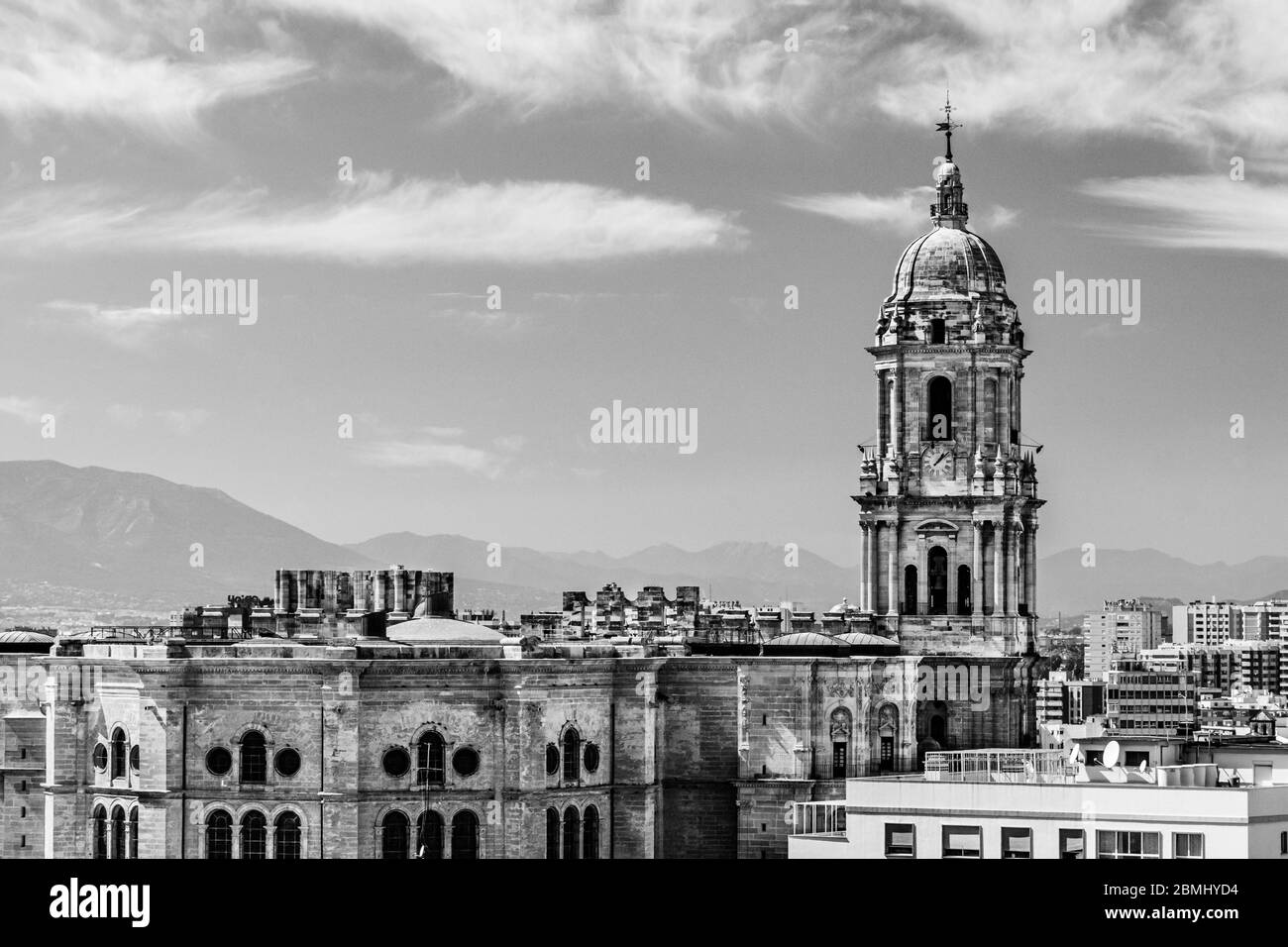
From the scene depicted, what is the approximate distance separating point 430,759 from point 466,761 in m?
1.33

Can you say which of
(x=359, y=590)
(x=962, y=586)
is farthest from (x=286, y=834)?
(x=962, y=586)

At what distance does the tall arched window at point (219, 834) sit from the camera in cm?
9112

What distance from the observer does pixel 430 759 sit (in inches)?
3622

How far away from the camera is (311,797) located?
9069cm

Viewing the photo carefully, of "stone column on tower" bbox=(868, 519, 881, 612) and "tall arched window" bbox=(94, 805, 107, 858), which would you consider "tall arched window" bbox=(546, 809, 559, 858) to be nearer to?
"tall arched window" bbox=(94, 805, 107, 858)

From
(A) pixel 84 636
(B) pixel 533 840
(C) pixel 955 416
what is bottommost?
(B) pixel 533 840

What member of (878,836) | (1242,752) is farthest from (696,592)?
(878,836)

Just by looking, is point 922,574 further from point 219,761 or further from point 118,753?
point 118,753

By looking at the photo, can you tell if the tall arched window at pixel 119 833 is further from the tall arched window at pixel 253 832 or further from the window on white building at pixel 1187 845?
the window on white building at pixel 1187 845

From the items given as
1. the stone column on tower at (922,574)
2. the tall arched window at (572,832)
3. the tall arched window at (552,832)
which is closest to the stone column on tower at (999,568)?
the stone column on tower at (922,574)

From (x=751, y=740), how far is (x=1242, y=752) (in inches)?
831

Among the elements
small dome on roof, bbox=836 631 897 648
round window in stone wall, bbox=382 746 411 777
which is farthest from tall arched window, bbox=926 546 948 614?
round window in stone wall, bbox=382 746 411 777

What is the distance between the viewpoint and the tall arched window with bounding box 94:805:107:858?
→ 93562mm
